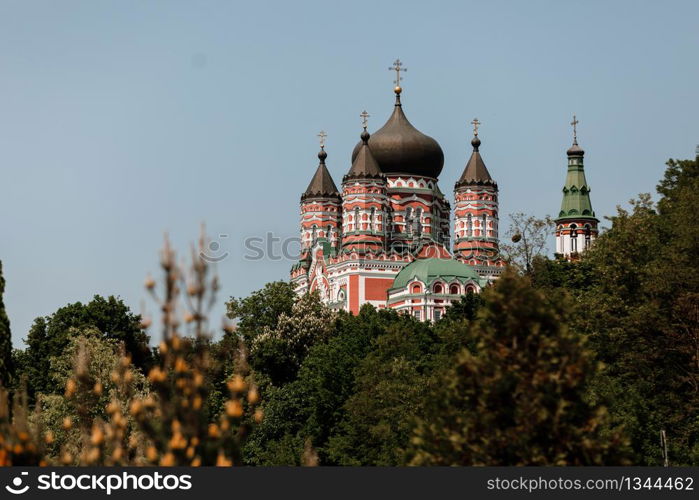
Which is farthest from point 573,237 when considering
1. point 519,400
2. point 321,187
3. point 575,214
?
point 519,400

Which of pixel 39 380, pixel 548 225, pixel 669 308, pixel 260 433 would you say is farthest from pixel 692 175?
pixel 39 380

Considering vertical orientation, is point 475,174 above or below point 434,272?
above

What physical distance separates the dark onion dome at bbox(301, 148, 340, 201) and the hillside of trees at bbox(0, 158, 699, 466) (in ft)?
45.4

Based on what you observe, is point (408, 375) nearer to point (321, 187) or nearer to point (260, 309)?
point (260, 309)

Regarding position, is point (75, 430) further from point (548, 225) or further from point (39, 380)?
point (548, 225)

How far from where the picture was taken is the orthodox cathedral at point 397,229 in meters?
73.6

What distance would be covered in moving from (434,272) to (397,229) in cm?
848

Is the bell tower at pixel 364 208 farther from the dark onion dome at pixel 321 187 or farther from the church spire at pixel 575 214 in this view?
the church spire at pixel 575 214

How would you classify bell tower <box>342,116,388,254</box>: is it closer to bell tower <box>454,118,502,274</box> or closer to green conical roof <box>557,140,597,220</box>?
bell tower <box>454,118,502,274</box>

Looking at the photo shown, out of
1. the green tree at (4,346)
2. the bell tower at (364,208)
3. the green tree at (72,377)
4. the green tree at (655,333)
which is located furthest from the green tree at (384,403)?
the bell tower at (364,208)

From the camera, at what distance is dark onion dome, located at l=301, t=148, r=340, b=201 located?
83.4 m

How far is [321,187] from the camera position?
83.6 metres

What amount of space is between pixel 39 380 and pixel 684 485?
130ft

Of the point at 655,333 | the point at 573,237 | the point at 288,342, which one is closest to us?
the point at 655,333
